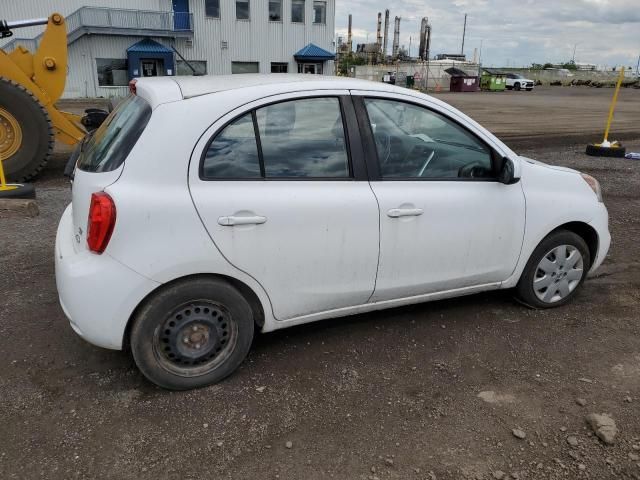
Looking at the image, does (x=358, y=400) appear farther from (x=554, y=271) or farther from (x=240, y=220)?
(x=554, y=271)

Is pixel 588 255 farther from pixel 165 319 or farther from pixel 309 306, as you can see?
pixel 165 319

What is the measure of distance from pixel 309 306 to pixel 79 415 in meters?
1.39

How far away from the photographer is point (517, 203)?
3625 mm

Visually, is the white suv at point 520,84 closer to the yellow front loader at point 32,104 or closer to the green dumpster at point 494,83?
the green dumpster at point 494,83

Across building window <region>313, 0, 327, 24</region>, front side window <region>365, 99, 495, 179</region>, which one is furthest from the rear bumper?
building window <region>313, 0, 327, 24</region>

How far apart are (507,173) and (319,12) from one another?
35.6 m

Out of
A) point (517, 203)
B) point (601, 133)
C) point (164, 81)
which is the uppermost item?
point (164, 81)

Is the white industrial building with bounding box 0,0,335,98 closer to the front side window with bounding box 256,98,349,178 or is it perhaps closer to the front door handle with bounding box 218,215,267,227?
the front side window with bounding box 256,98,349,178

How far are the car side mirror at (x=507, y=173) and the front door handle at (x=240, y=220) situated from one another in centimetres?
167

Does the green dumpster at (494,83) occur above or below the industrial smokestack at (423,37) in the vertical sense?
below

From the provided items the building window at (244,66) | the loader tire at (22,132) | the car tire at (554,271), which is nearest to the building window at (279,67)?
the building window at (244,66)

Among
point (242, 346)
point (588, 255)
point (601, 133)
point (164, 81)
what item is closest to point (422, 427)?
point (242, 346)

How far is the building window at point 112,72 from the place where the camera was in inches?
1270

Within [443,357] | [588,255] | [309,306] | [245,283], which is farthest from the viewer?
[588,255]
